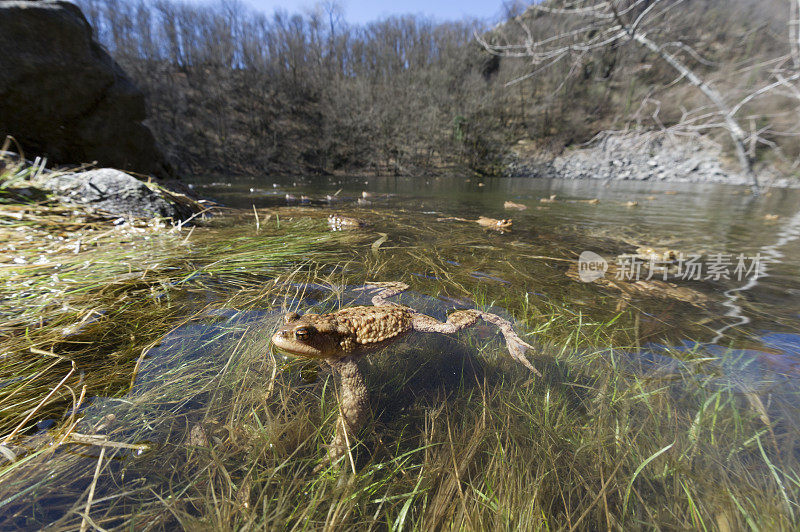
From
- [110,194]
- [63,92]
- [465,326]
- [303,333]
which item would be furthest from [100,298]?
[63,92]

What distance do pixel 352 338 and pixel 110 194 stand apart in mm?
4432

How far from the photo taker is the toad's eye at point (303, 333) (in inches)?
54.8

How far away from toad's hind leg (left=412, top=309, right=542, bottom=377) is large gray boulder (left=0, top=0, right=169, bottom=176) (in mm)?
7977

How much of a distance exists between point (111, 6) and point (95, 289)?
39927 millimetres

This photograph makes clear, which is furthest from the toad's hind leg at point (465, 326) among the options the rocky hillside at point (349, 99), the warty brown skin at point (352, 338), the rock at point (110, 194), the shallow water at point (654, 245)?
the rocky hillside at point (349, 99)

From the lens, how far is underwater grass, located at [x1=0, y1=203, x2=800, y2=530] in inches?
38.3

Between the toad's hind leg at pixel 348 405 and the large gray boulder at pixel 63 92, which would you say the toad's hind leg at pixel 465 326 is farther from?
the large gray boulder at pixel 63 92

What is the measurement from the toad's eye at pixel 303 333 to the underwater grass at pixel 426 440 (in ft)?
0.89

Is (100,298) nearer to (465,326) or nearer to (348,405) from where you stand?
(348,405)

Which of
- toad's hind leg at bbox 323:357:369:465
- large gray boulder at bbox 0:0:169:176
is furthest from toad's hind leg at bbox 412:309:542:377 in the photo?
large gray boulder at bbox 0:0:169:176

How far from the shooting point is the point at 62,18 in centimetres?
560

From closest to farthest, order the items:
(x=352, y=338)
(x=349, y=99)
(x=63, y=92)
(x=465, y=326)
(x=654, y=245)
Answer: (x=352, y=338)
(x=465, y=326)
(x=654, y=245)
(x=63, y=92)
(x=349, y=99)

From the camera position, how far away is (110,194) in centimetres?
383

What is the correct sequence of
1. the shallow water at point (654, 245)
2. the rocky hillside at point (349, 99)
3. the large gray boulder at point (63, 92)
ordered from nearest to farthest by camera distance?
the shallow water at point (654, 245) < the large gray boulder at point (63, 92) < the rocky hillside at point (349, 99)
